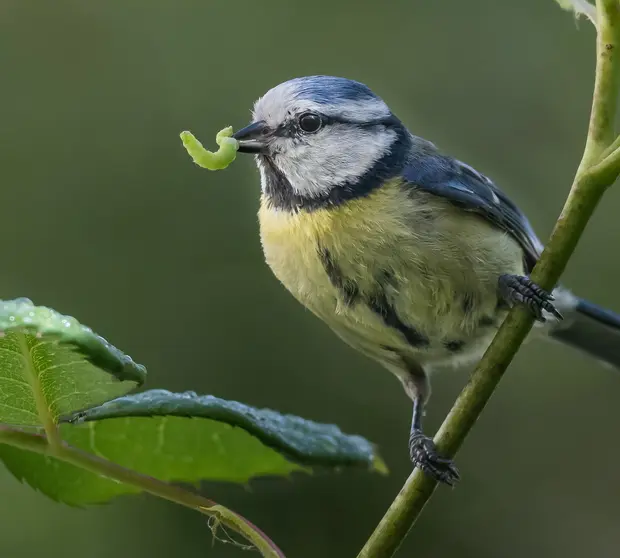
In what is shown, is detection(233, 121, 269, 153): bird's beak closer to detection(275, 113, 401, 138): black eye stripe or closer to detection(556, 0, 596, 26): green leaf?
detection(275, 113, 401, 138): black eye stripe

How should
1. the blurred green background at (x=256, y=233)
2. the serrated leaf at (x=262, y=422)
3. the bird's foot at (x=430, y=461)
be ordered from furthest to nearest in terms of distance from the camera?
the blurred green background at (x=256, y=233)
the bird's foot at (x=430, y=461)
the serrated leaf at (x=262, y=422)

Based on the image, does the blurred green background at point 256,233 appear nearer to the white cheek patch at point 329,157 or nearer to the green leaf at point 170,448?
the white cheek patch at point 329,157

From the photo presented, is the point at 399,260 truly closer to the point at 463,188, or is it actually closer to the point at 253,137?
the point at 463,188

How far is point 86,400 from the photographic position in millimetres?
634

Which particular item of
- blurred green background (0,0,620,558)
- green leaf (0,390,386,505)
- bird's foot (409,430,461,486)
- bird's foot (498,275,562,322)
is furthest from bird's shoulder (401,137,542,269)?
blurred green background (0,0,620,558)

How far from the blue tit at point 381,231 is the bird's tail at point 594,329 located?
20cm

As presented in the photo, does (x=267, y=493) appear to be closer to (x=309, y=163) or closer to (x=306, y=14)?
(x=309, y=163)

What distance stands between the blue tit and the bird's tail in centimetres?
20

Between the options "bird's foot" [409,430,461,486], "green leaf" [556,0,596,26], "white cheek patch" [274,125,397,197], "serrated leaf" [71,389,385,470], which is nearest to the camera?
"serrated leaf" [71,389,385,470]

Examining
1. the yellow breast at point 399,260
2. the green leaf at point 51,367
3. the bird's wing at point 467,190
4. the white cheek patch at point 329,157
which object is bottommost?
the green leaf at point 51,367

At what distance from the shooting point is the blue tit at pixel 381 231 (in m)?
1.23

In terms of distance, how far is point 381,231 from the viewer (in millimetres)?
1232

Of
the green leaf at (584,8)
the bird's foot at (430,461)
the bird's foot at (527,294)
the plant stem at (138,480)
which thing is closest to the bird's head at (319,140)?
the bird's foot at (527,294)

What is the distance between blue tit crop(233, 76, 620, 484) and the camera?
1231 millimetres
